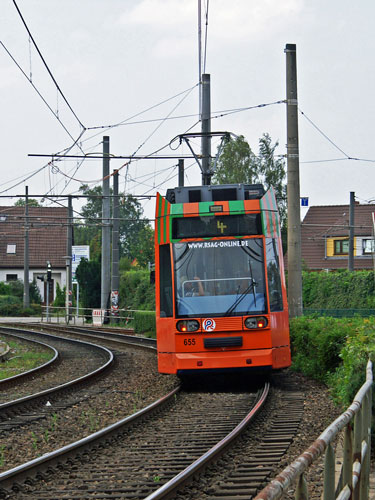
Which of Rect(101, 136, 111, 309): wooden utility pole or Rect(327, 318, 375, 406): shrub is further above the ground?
Rect(101, 136, 111, 309): wooden utility pole

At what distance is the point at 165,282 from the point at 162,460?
20.7 ft

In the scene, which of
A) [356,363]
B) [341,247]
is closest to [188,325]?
[356,363]

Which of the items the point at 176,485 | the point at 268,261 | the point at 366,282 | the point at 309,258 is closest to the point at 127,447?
the point at 176,485

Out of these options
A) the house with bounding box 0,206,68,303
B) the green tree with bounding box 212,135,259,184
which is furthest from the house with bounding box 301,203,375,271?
the house with bounding box 0,206,68,303

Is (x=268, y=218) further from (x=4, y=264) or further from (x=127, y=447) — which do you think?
(x=4, y=264)

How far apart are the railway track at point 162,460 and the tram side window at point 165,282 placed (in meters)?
2.60

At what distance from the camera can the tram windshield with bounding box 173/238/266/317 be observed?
13.9 metres

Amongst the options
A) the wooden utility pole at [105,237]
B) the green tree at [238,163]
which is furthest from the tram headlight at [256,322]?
the green tree at [238,163]

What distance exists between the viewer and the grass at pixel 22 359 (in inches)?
789

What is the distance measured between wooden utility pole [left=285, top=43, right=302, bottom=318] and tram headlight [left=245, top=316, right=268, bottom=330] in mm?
4897

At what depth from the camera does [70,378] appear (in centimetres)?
1761

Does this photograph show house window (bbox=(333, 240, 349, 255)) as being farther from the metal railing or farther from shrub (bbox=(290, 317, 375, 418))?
the metal railing

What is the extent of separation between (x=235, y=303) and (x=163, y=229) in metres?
1.82

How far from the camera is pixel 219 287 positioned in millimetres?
13969
